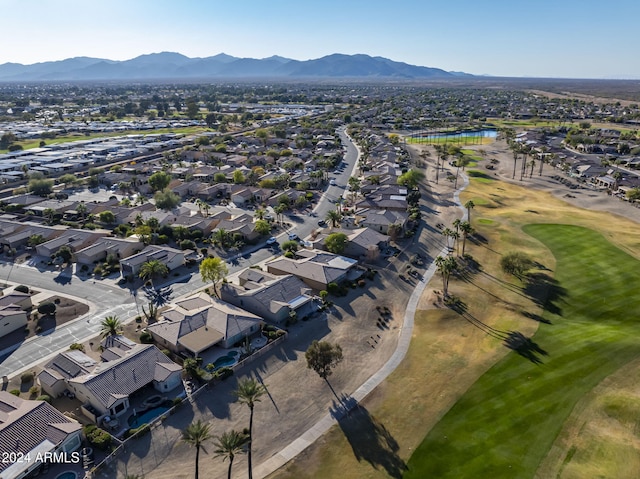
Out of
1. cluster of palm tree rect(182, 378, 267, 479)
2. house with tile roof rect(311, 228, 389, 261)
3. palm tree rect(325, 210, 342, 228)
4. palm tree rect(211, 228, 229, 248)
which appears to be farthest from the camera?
palm tree rect(325, 210, 342, 228)

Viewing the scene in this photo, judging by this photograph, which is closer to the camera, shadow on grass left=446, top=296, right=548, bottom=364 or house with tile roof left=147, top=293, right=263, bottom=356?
shadow on grass left=446, top=296, right=548, bottom=364

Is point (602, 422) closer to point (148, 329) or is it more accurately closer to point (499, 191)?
point (148, 329)

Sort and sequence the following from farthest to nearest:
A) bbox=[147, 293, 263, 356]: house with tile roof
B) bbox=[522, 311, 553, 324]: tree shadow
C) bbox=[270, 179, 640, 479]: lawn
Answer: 1. bbox=[522, 311, 553, 324]: tree shadow
2. bbox=[147, 293, 263, 356]: house with tile roof
3. bbox=[270, 179, 640, 479]: lawn

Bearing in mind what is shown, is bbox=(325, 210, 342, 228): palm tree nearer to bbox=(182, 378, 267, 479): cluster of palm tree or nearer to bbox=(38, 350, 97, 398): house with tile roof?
bbox=(38, 350, 97, 398): house with tile roof

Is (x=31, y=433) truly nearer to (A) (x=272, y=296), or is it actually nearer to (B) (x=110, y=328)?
(B) (x=110, y=328)

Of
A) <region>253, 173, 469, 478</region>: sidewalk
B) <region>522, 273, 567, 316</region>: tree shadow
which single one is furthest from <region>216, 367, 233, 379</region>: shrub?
<region>522, 273, 567, 316</region>: tree shadow

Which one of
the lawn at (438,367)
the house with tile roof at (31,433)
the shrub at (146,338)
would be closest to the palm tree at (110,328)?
the shrub at (146,338)

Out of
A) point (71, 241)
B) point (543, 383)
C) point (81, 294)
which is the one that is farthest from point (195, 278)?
point (543, 383)
